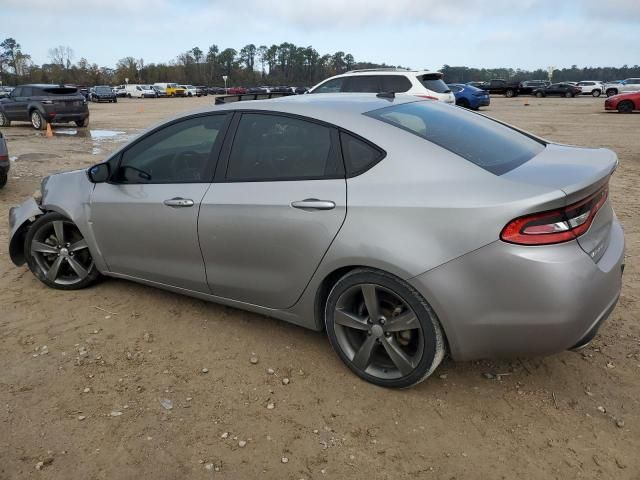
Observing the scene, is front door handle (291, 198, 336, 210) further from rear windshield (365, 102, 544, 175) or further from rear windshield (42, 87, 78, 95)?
rear windshield (42, 87, 78, 95)

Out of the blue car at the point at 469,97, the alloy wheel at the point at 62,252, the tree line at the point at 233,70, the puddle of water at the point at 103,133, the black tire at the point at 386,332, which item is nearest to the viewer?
the black tire at the point at 386,332

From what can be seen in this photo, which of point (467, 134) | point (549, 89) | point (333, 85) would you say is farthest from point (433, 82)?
point (549, 89)

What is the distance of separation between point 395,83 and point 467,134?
10.4 meters

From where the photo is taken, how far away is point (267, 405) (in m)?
2.82

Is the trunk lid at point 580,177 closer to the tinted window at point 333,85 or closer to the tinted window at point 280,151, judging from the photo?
the tinted window at point 280,151

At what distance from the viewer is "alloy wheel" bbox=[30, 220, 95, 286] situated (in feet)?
13.7

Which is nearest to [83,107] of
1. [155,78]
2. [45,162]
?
[45,162]

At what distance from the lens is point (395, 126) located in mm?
2838

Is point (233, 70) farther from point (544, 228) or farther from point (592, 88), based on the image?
point (544, 228)

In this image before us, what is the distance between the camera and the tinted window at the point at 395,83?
12.8 meters

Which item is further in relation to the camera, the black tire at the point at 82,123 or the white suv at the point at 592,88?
the white suv at the point at 592,88

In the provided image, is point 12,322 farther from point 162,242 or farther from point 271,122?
point 271,122

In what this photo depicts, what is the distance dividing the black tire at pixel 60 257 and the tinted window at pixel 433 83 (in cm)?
1104

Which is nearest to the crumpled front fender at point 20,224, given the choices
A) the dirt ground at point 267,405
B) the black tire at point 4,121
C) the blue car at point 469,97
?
the dirt ground at point 267,405
